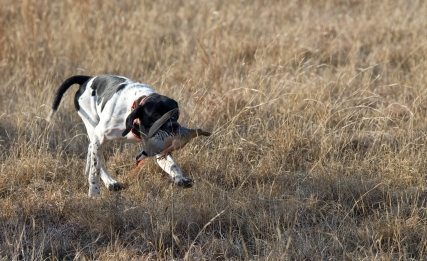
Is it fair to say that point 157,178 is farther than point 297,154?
No

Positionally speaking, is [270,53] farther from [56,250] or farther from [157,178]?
[56,250]

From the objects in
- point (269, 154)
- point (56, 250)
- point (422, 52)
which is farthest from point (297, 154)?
point (422, 52)

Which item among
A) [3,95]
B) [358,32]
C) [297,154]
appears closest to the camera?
[297,154]

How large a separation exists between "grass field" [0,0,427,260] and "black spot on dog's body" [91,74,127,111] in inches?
22.9

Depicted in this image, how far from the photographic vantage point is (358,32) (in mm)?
7781

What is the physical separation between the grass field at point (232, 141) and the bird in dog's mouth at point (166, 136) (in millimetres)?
359

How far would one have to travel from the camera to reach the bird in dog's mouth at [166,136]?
4.08 m

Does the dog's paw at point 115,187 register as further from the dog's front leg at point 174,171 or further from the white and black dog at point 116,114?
the dog's front leg at point 174,171

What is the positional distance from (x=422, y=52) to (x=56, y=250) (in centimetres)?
454

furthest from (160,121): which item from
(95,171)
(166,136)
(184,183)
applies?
(95,171)

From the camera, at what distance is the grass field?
4.07m

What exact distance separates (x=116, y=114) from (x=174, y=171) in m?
0.58

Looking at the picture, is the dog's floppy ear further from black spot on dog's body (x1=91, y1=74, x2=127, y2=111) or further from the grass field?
black spot on dog's body (x1=91, y1=74, x2=127, y2=111)

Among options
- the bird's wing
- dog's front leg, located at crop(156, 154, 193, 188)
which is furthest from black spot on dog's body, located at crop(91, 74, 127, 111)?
the bird's wing
